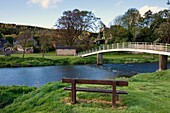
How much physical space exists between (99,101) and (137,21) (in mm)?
65669

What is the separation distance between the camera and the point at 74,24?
64.7 metres

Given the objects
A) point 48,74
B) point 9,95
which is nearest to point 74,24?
point 48,74

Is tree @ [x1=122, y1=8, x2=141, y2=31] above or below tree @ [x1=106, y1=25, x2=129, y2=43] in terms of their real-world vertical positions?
above

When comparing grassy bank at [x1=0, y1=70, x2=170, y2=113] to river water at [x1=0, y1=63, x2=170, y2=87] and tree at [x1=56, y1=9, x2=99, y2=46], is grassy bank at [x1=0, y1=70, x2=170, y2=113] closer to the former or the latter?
river water at [x1=0, y1=63, x2=170, y2=87]

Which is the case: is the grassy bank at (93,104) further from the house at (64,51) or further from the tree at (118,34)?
the tree at (118,34)

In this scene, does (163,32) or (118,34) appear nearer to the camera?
(163,32)

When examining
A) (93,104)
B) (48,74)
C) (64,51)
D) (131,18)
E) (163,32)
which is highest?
(131,18)

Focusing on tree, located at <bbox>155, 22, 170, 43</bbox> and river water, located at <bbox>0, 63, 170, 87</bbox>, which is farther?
tree, located at <bbox>155, 22, 170, 43</bbox>

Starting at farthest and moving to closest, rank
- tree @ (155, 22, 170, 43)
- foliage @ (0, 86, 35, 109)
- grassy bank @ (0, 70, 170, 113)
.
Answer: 1. tree @ (155, 22, 170, 43)
2. foliage @ (0, 86, 35, 109)
3. grassy bank @ (0, 70, 170, 113)

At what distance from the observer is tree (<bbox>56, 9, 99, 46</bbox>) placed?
211 feet

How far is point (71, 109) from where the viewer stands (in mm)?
7793

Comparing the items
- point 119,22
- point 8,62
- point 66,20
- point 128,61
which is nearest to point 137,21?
point 119,22

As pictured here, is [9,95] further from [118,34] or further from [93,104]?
[118,34]

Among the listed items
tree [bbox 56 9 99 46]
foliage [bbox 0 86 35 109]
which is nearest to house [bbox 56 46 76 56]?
tree [bbox 56 9 99 46]
